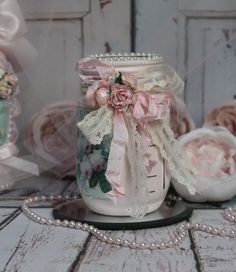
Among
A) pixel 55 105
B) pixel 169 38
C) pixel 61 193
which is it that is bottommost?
pixel 61 193

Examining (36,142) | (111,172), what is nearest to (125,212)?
(111,172)

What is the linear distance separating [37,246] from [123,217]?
0.45ft

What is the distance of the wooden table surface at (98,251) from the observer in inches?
25.7

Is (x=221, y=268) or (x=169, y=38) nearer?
(x=221, y=268)

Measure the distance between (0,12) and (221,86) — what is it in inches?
15.9

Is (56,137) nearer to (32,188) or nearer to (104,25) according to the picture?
(32,188)

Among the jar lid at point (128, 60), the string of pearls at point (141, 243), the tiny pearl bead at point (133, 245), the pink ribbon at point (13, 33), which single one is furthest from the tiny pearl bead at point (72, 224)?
the pink ribbon at point (13, 33)

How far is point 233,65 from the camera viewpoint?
1061 millimetres

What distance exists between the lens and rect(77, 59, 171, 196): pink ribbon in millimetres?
761

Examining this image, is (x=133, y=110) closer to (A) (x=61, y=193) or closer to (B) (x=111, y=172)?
(B) (x=111, y=172)

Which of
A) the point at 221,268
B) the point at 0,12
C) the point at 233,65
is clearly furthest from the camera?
the point at 233,65

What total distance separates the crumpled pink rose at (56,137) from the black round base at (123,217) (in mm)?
158

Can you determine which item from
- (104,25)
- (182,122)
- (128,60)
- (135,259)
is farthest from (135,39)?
(135,259)

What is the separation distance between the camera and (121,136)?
760 mm
